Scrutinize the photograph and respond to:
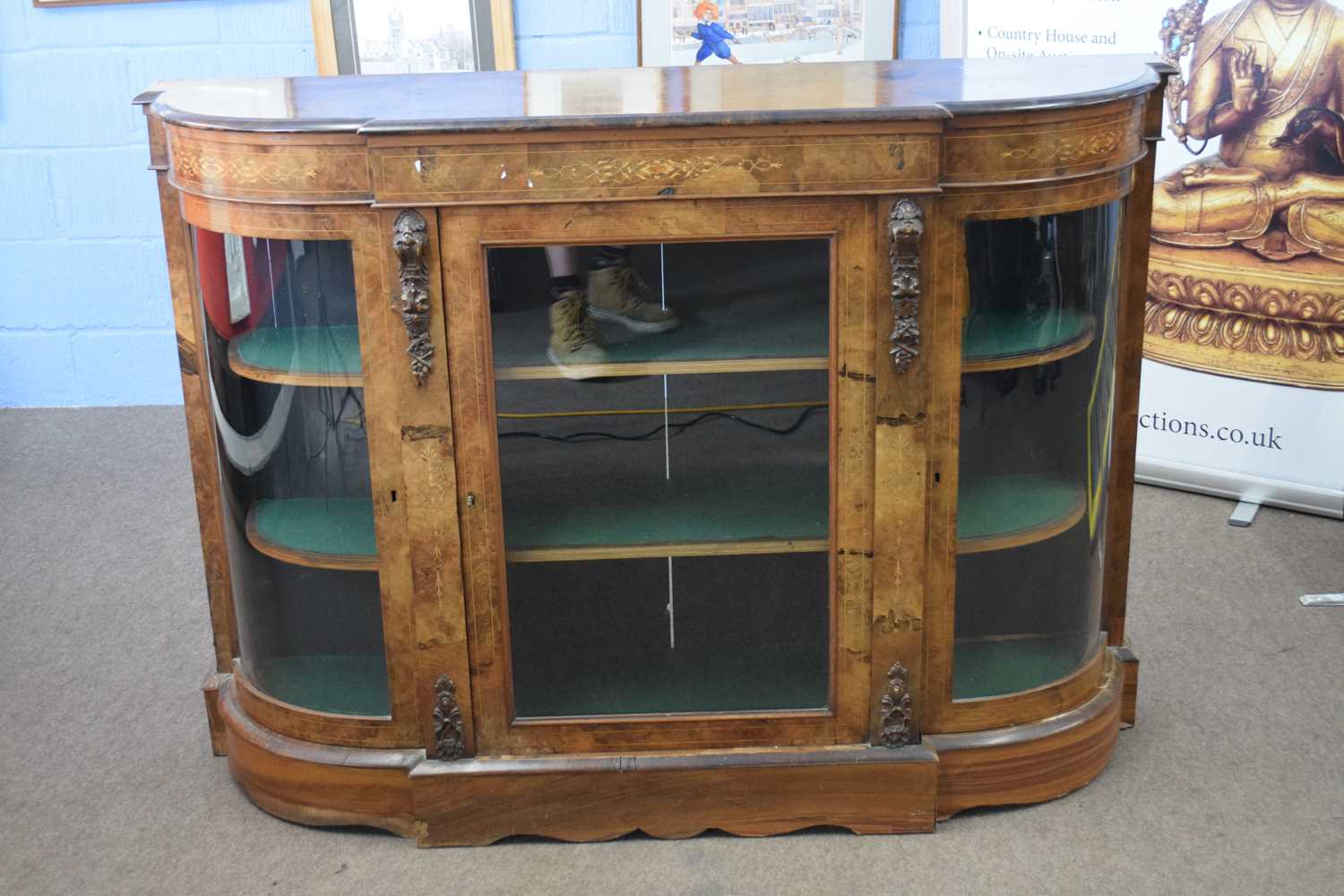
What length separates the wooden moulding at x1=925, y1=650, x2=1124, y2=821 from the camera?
2.56 metres

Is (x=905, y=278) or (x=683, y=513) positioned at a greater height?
(x=905, y=278)

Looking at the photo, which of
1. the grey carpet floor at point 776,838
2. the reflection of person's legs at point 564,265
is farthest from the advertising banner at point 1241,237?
the reflection of person's legs at point 564,265

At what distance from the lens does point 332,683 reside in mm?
2586

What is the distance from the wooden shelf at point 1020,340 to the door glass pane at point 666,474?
0.24m

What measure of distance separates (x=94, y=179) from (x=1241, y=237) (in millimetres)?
3165

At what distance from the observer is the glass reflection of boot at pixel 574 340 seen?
2332 mm

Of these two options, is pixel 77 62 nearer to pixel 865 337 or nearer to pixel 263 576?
pixel 263 576

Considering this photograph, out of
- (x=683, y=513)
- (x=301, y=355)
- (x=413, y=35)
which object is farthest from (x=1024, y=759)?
(x=413, y=35)

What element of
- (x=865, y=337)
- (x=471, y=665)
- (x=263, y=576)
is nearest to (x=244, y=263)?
(x=263, y=576)

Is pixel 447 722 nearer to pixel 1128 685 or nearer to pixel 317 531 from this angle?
pixel 317 531

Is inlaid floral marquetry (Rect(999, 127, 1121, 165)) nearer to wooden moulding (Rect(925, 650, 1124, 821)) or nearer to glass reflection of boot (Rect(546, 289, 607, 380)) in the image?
glass reflection of boot (Rect(546, 289, 607, 380))

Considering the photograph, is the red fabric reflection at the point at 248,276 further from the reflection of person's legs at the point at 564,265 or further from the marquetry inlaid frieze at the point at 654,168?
the reflection of person's legs at the point at 564,265

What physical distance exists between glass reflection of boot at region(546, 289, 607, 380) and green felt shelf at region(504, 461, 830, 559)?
0.22m

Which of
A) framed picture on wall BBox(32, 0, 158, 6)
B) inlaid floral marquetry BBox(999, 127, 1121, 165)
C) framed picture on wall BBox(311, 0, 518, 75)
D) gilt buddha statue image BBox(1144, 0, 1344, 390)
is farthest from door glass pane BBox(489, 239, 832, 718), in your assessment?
framed picture on wall BBox(32, 0, 158, 6)
